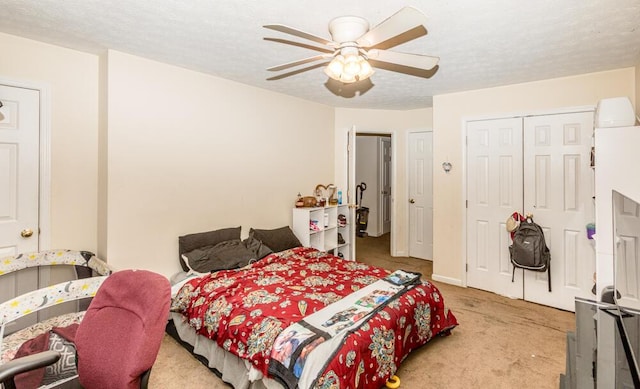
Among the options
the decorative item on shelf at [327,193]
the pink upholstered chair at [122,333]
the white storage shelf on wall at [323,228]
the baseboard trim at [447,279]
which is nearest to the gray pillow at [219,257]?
the white storage shelf on wall at [323,228]

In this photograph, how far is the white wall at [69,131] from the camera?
254cm

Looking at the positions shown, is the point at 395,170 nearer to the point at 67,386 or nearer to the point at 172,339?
the point at 172,339

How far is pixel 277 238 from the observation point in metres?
3.79

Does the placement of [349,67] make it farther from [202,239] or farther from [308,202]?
[308,202]

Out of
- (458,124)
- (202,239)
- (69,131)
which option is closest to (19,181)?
(69,131)

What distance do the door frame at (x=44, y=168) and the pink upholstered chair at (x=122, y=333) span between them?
5.23 ft

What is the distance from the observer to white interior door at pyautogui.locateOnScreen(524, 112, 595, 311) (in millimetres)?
3213

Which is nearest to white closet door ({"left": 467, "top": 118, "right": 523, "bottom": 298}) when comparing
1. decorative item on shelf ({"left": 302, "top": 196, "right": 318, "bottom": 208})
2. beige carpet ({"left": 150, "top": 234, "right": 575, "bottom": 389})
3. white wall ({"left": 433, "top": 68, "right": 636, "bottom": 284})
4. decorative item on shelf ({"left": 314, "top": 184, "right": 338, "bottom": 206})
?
white wall ({"left": 433, "top": 68, "right": 636, "bottom": 284})

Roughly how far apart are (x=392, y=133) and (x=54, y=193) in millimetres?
4368

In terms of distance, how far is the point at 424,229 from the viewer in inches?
208

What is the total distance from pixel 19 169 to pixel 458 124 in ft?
14.3

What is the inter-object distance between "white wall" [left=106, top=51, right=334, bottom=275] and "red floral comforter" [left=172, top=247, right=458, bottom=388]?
0.73 meters

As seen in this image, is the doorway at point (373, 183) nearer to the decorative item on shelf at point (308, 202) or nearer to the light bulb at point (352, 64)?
the decorative item on shelf at point (308, 202)

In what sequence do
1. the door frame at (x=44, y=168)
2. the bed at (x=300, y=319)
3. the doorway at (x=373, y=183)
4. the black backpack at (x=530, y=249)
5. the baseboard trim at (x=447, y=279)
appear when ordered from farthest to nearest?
1. the doorway at (x=373, y=183)
2. the baseboard trim at (x=447, y=279)
3. the black backpack at (x=530, y=249)
4. the door frame at (x=44, y=168)
5. the bed at (x=300, y=319)
